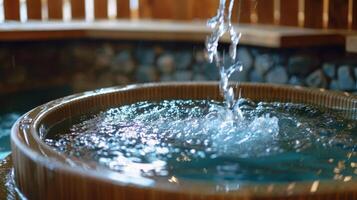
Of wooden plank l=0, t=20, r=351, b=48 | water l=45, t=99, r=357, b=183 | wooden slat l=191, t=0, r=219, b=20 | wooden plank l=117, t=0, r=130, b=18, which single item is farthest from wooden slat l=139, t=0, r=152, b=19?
water l=45, t=99, r=357, b=183

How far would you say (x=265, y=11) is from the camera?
627 cm

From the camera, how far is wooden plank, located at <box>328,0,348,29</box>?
565 cm

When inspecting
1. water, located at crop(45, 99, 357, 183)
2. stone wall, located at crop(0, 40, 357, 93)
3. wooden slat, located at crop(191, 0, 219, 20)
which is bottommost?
stone wall, located at crop(0, 40, 357, 93)

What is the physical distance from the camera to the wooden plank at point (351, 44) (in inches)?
195

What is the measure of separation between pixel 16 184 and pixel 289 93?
210 centimetres

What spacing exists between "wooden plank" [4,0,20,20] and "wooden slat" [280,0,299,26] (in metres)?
3.11

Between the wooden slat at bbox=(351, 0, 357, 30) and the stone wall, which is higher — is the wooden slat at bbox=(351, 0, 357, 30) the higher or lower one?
the higher one

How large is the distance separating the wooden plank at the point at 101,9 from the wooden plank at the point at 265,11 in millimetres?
1993

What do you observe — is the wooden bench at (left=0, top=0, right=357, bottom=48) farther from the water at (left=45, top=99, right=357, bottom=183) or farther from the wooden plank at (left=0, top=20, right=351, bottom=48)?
the water at (left=45, top=99, right=357, bottom=183)

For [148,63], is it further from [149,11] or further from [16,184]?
[16,184]

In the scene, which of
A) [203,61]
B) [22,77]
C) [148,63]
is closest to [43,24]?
[22,77]

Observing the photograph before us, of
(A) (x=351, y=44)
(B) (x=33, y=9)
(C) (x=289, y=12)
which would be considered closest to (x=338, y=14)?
(C) (x=289, y=12)

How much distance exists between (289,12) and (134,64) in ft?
5.71

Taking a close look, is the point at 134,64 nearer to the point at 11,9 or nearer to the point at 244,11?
the point at 244,11
